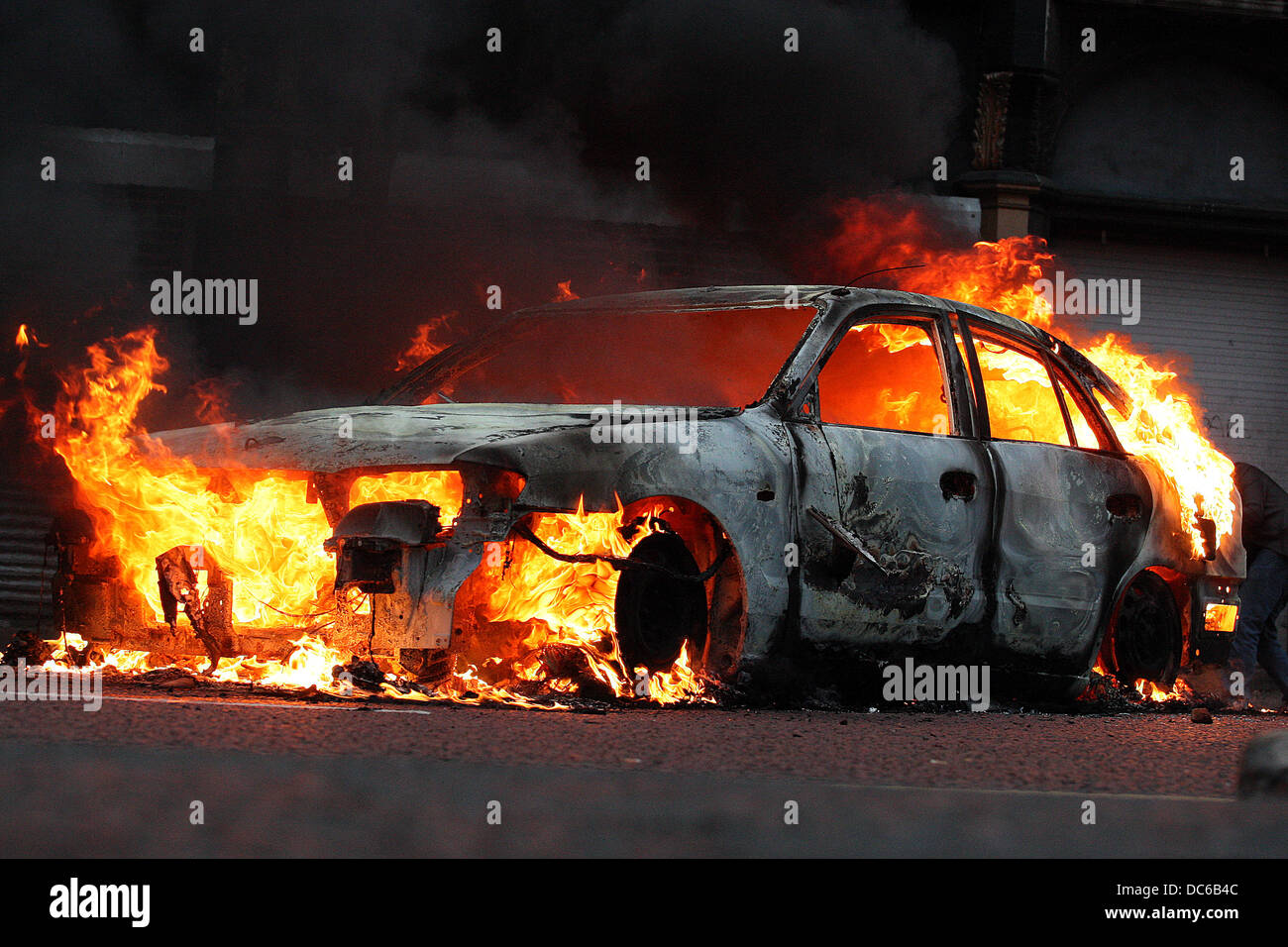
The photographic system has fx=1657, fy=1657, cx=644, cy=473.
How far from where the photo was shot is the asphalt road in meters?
3.29

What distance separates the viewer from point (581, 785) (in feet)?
12.8

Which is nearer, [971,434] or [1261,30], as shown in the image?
[971,434]

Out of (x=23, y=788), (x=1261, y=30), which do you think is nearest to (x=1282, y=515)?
(x=23, y=788)

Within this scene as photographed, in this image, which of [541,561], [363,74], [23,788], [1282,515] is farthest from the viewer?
[363,74]

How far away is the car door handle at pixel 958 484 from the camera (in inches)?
242

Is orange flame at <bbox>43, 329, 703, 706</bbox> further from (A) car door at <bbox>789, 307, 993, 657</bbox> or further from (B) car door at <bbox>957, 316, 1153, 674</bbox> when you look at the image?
(B) car door at <bbox>957, 316, 1153, 674</bbox>

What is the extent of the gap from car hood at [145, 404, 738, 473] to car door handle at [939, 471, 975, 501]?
2.99ft

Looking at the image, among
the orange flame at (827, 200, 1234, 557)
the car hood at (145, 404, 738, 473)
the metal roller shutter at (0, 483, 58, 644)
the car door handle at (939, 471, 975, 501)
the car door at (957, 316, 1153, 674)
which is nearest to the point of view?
the car hood at (145, 404, 738, 473)

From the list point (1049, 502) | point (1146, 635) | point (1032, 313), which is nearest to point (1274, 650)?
point (1032, 313)

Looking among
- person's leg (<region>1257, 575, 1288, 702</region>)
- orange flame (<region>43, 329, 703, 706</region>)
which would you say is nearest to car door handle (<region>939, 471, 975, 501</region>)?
orange flame (<region>43, 329, 703, 706</region>)

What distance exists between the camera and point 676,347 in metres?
6.48

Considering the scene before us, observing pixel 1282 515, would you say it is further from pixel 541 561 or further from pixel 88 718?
pixel 88 718

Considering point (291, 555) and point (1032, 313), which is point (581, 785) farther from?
point (1032, 313)
